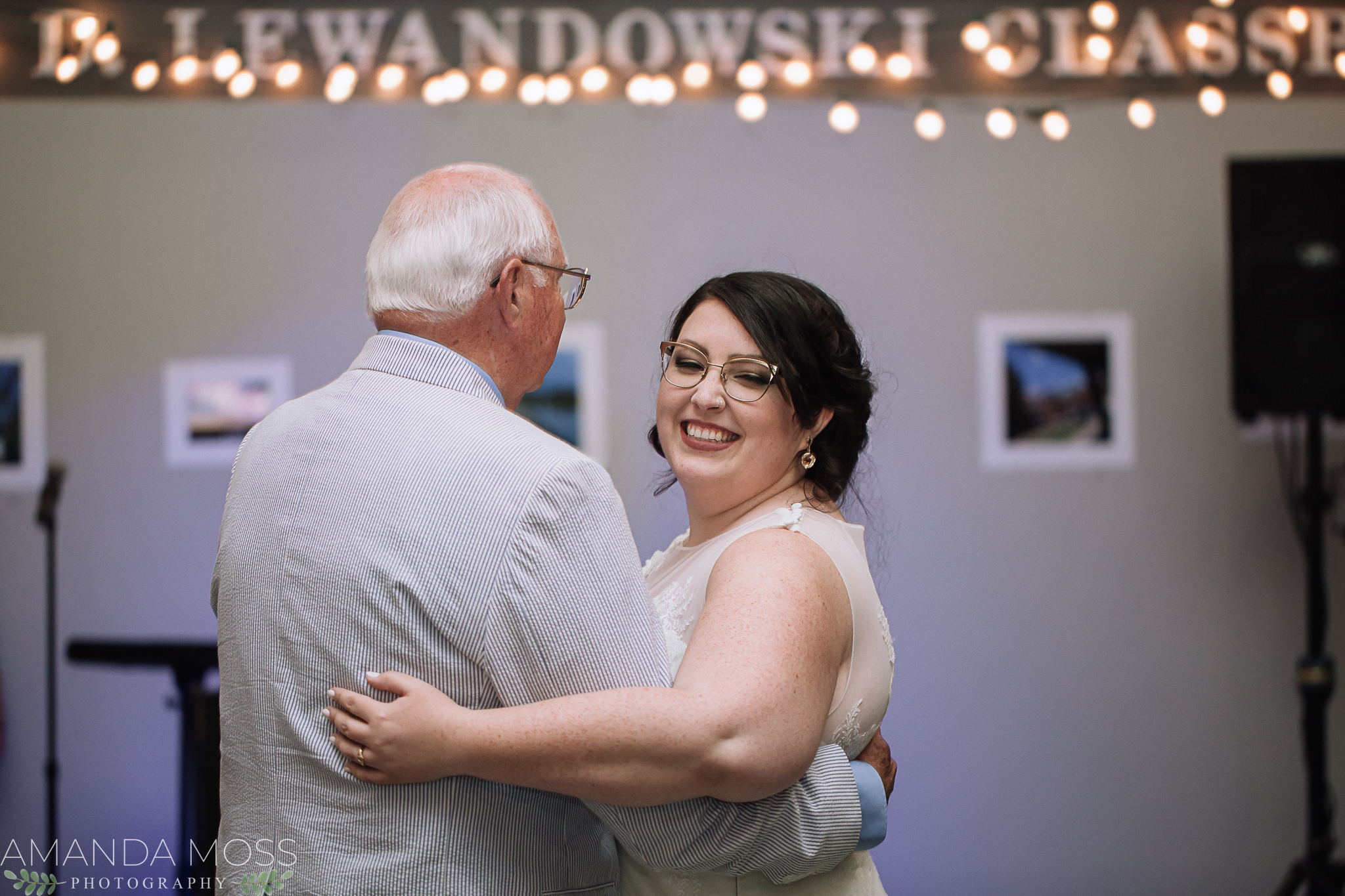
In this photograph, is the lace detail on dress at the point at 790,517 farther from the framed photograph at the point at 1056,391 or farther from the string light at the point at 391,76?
the string light at the point at 391,76

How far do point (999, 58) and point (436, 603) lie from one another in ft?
10.9

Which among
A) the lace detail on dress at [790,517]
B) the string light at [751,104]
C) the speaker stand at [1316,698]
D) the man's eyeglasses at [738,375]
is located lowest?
the speaker stand at [1316,698]

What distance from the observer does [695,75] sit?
12.0 ft

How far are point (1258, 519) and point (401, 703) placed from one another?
3597mm

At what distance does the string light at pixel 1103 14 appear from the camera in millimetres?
3600

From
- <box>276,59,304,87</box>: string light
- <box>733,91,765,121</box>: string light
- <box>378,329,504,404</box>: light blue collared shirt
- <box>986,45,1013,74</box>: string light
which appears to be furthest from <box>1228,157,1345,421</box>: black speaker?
<box>276,59,304,87</box>: string light

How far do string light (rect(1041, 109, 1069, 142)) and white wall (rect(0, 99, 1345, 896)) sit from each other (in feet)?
0.14

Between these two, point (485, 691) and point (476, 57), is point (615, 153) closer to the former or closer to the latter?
point (476, 57)

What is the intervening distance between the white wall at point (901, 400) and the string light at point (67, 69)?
0.41 ft

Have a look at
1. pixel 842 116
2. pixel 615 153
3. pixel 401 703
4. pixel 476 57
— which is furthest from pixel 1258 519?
pixel 401 703

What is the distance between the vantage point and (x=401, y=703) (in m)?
1.07

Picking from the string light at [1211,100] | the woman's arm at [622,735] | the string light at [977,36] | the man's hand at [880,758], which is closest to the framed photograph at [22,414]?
the woman's arm at [622,735]

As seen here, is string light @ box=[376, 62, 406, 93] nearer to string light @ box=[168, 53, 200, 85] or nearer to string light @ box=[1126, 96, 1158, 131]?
string light @ box=[168, 53, 200, 85]

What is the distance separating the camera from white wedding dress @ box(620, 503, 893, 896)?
1.40 meters
